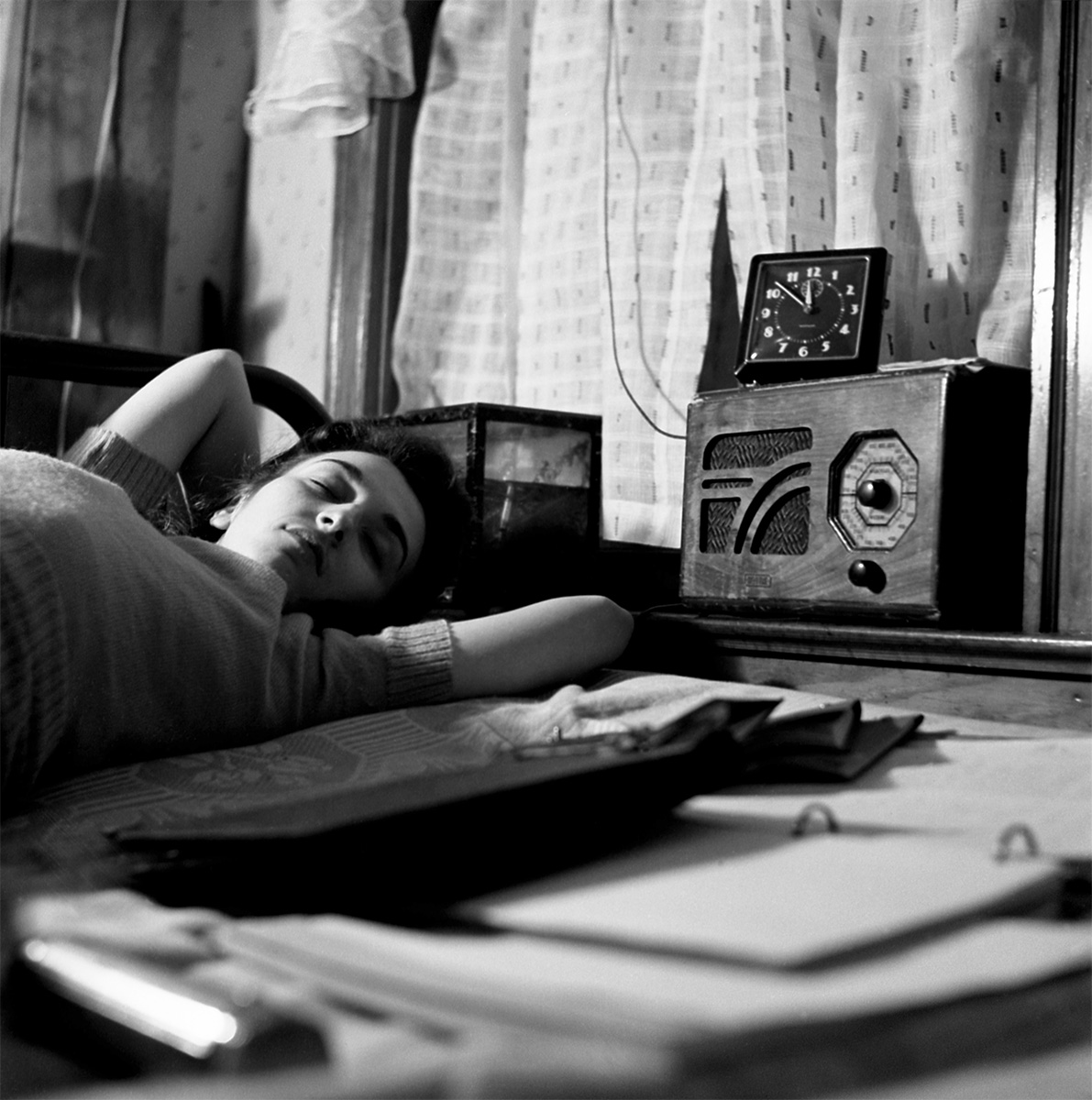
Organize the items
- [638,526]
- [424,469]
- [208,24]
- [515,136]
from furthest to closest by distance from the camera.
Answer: [208,24], [515,136], [638,526], [424,469]

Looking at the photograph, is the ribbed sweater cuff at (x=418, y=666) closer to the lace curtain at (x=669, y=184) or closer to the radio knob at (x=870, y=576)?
the radio knob at (x=870, y=576)

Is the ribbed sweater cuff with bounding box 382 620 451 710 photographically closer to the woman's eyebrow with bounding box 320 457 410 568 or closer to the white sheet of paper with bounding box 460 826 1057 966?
the woman's eyebrow with bounding box 320 457 410 568

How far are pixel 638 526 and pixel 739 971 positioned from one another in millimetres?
1415

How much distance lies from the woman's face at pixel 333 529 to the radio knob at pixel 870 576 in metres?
0.49

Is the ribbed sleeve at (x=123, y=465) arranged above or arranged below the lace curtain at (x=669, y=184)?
below

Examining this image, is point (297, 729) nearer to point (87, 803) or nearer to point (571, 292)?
point (87, 803)

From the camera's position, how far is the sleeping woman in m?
0.86

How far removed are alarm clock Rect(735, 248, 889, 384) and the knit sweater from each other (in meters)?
0.50

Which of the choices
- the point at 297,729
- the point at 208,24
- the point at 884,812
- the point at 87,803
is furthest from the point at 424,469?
the point at 208,24

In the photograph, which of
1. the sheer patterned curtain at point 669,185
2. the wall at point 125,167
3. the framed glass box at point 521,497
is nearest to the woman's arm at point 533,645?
the framed glass box at point 521,497

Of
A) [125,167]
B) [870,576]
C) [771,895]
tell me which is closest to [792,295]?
[870,576]

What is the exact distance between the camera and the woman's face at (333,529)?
1250 millimetres

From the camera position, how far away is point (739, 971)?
0.38 meters

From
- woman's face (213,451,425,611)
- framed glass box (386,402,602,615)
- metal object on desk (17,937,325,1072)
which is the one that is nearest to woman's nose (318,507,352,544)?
woman's face (213,451,425,611)
